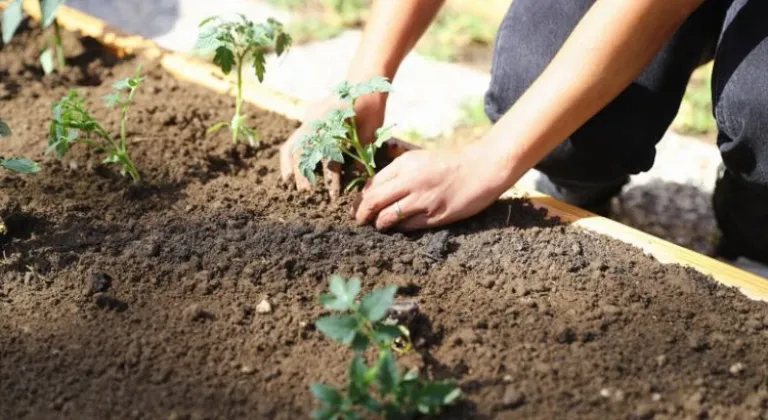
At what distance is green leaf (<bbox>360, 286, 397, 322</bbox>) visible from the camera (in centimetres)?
133

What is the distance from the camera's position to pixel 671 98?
2219mm

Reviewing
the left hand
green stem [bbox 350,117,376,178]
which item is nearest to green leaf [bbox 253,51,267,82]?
green stem [bbox 350,117,376,178]

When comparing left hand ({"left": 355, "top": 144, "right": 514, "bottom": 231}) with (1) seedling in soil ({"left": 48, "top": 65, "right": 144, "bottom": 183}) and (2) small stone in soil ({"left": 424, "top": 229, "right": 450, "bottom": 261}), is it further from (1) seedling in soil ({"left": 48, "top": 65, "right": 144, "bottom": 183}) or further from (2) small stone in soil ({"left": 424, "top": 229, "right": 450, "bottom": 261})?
(1) seedling in soil ({"left": 48, "top": 65, "right": 144, "bottom": 183})

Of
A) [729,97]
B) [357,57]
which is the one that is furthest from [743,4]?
[357,57]

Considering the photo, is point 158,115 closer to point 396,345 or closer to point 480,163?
point 480,163

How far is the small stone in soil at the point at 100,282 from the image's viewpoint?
1695mm

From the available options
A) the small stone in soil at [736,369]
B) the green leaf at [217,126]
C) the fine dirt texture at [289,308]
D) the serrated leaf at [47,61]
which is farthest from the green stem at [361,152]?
the serrated leaf at [47,61]

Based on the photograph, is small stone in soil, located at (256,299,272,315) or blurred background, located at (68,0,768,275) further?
blurred background, located at (68,0,768,275)

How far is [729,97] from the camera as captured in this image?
2.01 m

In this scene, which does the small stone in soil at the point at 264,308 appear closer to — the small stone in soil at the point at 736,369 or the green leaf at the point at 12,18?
the green leaf at the point at 12,18

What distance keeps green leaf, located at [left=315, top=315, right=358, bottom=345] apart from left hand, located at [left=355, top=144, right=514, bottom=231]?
1.76 ft

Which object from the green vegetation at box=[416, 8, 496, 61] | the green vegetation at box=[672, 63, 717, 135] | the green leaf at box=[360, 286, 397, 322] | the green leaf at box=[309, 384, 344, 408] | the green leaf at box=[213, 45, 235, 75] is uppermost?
the green leaf at box=[213, 45, 235, 75]

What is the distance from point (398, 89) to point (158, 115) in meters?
1.24

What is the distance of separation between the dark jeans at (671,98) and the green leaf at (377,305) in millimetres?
1097
